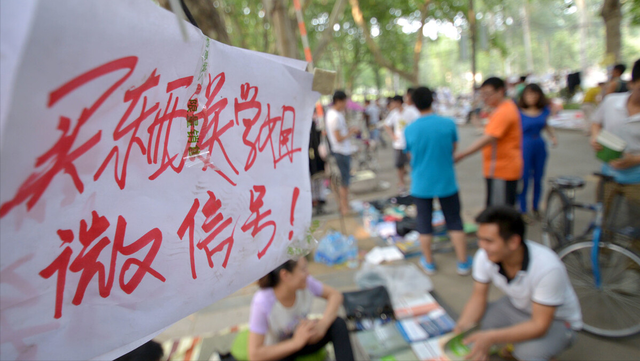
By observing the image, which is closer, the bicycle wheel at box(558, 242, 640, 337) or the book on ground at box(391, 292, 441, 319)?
the bicycle wheel at box(558, 242, 640, 337)

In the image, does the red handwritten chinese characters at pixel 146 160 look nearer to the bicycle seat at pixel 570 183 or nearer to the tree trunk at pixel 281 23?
the bicycle seat at pixel 570 183

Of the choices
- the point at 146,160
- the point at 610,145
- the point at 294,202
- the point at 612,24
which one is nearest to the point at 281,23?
the point at 610,145

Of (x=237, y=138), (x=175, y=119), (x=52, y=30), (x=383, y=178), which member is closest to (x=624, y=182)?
(x=237, y=138)

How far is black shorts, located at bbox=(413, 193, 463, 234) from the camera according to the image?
2936 mm

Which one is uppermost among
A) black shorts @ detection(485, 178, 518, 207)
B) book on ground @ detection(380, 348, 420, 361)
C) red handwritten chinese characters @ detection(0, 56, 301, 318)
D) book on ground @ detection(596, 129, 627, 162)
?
red handwritten chinese characters @ detection(0, 56, 301, 318)

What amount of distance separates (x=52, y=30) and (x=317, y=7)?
16511 mm

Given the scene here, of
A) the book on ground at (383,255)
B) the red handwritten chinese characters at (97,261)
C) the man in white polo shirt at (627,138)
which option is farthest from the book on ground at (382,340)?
the red handwritten chinese characters at (97,261)

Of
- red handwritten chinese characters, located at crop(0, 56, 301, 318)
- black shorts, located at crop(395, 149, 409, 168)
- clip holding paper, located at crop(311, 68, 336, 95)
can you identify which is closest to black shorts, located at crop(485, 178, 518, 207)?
black shorts, located at crop(395, 149, 409, 168)

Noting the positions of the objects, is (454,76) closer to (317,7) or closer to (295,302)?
(317,7)

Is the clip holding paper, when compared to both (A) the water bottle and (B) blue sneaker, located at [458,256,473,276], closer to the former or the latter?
(B) blue sneaker, located at [458,256,473,276]

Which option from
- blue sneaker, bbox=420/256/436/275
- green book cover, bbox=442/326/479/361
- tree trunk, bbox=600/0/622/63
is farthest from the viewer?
tree trunk, bbox=600/0/622/63

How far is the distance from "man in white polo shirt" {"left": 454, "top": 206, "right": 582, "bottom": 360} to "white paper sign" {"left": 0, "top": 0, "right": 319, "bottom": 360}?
1296mm

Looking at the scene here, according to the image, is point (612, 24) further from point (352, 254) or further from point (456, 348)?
point (456, 348)

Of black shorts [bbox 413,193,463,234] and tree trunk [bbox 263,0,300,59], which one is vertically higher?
tree trunk [bbox 263,0,300,59]
